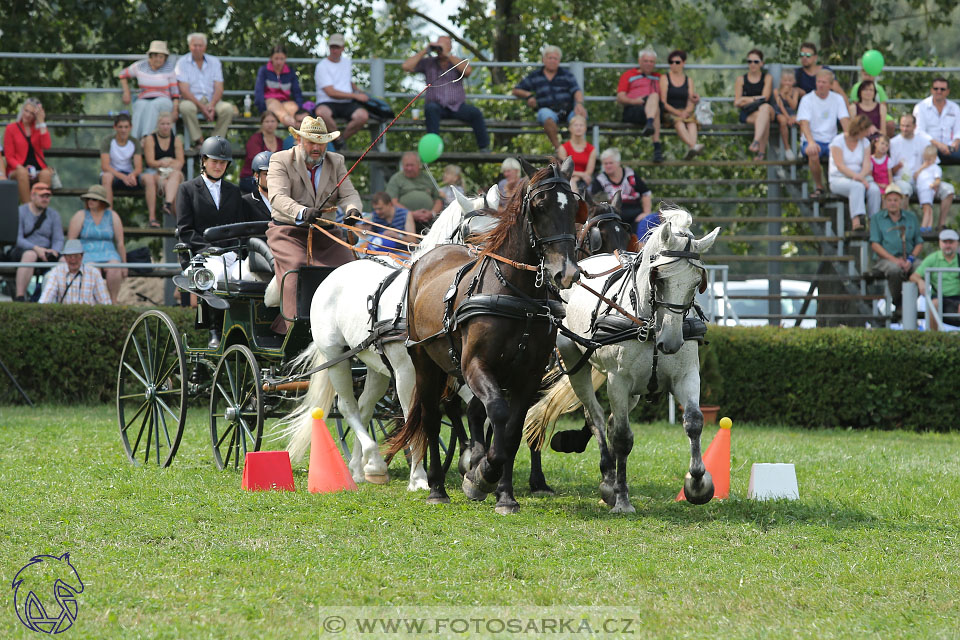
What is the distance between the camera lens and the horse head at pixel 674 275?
710cm

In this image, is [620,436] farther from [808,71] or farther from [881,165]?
[808,71]

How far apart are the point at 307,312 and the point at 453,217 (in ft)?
4.50

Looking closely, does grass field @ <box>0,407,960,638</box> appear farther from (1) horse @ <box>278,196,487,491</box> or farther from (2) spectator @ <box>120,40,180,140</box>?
(2) spectator @ <box>120,40,180,140</box>

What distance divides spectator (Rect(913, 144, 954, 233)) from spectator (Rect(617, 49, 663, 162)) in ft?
12.4

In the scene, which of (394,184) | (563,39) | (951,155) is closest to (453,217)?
(394,184)

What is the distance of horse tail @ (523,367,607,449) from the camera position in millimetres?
8375

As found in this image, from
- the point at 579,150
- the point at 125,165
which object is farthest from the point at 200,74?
the point at 579,150

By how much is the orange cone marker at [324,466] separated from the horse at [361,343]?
0.27 m

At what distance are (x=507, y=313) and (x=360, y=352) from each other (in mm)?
1905

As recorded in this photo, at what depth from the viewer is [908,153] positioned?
17.3 metres

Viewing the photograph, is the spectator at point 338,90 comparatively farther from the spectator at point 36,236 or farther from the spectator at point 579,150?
the spectator at point 36,236

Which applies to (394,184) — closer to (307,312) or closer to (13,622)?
(307,312)

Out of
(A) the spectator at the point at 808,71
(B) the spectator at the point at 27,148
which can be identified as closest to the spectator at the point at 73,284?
(B) the spectator at the point at 27,148

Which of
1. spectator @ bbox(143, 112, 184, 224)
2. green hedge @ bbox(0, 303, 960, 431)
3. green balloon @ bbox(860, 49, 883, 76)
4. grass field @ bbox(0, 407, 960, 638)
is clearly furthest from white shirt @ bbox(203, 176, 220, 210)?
green balloon @ bbox(860, 49, 883, 76)
